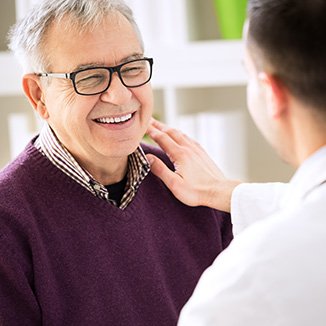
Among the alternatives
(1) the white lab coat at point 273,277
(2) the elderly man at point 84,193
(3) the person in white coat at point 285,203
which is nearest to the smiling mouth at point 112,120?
(2) the elderly man at point 84,193

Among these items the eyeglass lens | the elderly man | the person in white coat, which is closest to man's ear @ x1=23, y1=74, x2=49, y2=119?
the elderly man

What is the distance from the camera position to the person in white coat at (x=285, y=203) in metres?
1.10

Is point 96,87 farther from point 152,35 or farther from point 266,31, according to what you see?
point 152,35

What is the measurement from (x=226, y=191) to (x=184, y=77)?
955 mm

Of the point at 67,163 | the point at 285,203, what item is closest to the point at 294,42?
the point at 285,203

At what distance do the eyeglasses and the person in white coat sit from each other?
0.51m

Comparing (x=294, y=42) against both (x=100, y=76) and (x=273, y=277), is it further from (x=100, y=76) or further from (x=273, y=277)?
(x=100, y=76)

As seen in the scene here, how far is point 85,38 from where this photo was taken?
66.4 inches

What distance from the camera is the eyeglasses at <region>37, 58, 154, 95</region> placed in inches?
67.5

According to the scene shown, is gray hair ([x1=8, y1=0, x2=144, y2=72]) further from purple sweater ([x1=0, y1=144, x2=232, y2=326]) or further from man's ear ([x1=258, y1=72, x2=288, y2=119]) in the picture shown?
man's ear ([x1=258, y1=72, x2=288, y2=119])

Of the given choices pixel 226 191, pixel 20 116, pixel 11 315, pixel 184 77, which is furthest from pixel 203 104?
pixel 11 315

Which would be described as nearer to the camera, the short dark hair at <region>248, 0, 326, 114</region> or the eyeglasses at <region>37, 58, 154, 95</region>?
the short dark hair at <region>248, 0, 326, 114</region>

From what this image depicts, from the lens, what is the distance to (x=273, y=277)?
3.62 feet

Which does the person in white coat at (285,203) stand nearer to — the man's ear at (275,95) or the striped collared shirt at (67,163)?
the man's ear at (275,95)
